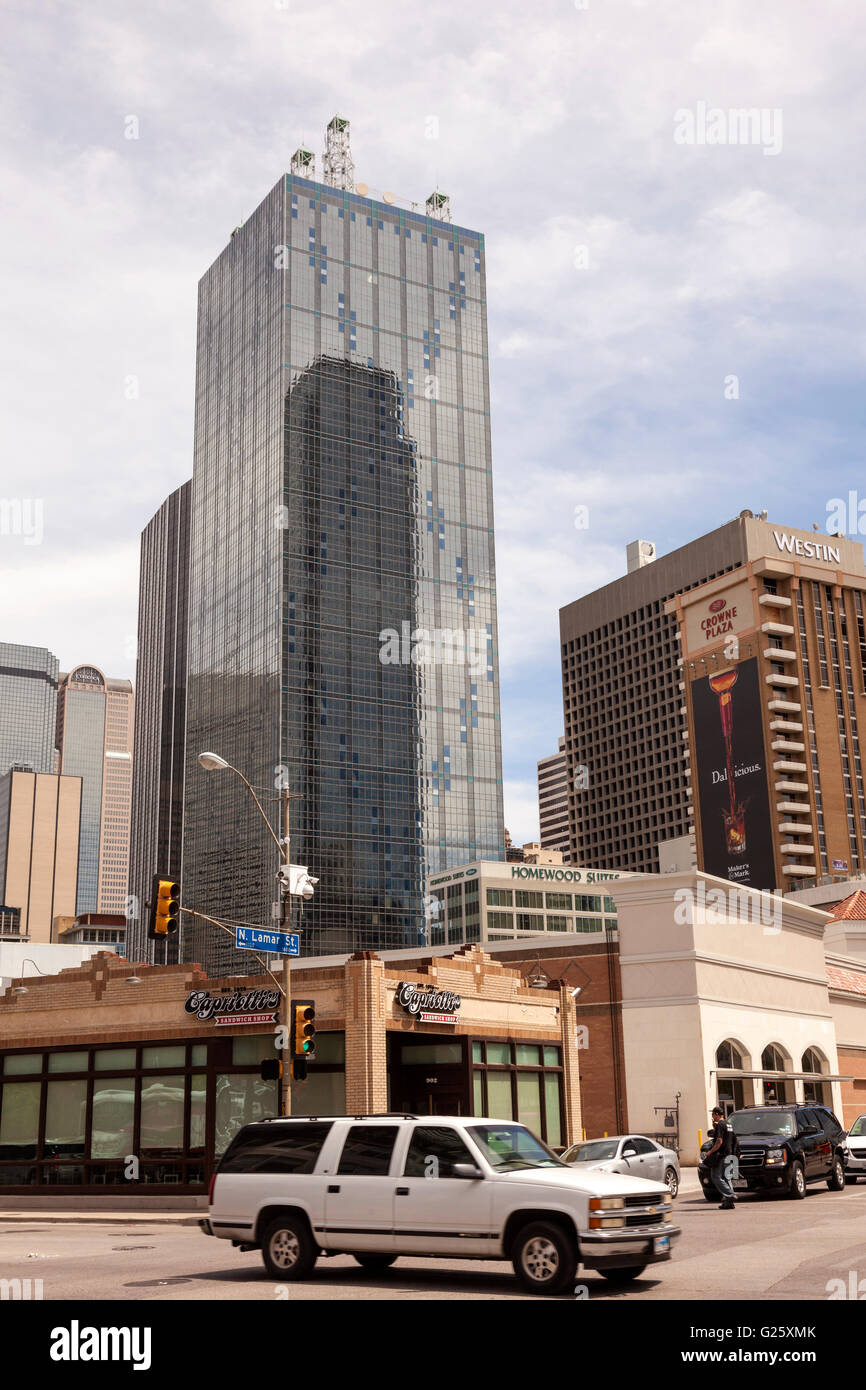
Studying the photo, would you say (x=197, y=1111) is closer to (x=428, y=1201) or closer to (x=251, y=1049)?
→ (x=251, y=1049)

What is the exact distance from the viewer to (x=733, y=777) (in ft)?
496

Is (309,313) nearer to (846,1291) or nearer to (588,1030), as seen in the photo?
(588,1030)

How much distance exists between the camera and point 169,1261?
1852cm

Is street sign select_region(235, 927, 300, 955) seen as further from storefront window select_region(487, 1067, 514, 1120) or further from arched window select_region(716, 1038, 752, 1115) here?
arched window select_region(716, 1038, 752, 1115)

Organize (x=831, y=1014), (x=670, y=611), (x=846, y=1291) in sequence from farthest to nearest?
1. (x=670, y=611)
2. (x=831, y=1014)
3. (x=846, y=1291)

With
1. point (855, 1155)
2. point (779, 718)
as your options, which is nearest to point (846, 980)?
point (855, 1155)

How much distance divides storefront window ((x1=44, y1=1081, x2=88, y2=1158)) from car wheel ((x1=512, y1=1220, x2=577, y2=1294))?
24024 millimetres

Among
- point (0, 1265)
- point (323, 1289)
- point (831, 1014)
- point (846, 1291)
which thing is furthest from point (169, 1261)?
point (831, 1014)

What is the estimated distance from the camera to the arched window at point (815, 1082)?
5772cm

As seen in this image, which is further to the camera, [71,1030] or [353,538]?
[353,538]

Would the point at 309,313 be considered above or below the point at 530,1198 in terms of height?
above

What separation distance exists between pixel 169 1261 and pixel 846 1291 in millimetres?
9776

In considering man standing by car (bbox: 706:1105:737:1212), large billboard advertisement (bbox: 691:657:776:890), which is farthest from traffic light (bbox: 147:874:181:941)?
large billboard advertisement (bbox: 691:657:776:890)

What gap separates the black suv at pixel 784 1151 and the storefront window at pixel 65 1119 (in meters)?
16.6
